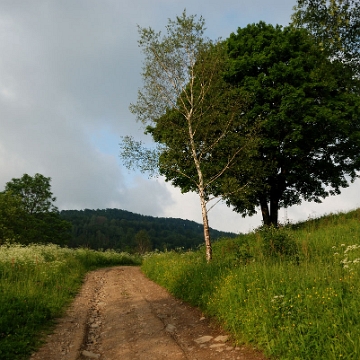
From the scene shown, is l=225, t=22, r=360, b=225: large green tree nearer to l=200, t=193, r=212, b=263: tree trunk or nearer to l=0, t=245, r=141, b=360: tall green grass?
l=200, t=193, r=212, b=263: tree trunk

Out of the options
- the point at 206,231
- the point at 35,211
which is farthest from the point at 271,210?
the point at 35,211

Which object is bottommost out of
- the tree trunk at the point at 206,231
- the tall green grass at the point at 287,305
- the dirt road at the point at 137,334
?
the dirt road at the point at 137,334

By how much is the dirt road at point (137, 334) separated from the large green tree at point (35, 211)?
1600 inches

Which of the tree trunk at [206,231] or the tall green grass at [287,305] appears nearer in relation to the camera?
the tall green grass at [287,305]

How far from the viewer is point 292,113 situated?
2191 centimetres

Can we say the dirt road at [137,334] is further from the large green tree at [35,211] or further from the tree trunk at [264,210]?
the large green tree at [35,211]

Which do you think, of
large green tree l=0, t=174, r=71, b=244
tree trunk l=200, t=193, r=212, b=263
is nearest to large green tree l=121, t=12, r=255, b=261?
tree trunk l=200, t=193, r=212, b=263

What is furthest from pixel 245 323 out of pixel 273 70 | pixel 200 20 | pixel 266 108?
pixel 273 70

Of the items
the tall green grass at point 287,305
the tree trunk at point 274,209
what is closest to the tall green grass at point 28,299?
the tall green grass at point 287,305

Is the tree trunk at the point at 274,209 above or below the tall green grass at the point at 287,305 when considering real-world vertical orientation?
above

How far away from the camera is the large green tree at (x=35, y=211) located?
160 feet

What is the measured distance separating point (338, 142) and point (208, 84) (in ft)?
39.6

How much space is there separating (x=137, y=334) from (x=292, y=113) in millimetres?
18091

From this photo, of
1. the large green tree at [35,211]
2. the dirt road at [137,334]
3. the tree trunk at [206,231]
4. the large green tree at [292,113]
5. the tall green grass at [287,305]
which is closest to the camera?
the tall green grass at [287,305]
